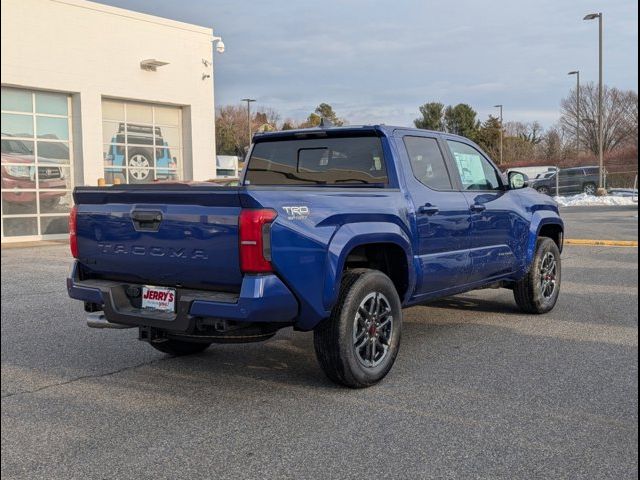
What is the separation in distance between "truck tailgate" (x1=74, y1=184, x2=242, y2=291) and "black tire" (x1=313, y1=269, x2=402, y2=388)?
81 centimetres

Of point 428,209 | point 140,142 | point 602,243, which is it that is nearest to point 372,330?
point 428,209

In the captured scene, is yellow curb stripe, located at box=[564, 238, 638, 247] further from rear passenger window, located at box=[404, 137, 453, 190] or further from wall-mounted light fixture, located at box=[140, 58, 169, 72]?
wall-mounted light fixture, located at box=[140, 58, 169, 72]

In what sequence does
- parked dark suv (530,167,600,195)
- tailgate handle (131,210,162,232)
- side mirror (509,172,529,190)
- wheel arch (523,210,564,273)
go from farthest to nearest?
parked dark suv (530,167,600,195) < wheel arch (523,210,564,273) < side mirror (509,172,529,190) < tailgate handle (131,210,162,232)

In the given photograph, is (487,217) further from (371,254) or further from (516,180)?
(371,254)

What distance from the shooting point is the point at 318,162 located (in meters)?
5.80

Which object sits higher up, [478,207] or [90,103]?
[90,103]

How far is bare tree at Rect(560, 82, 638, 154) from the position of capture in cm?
5172

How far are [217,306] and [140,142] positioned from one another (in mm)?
17341

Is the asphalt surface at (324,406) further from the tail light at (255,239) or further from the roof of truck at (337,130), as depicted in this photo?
the roof of truck at (337,130)

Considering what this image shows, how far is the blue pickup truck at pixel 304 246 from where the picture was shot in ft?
13.4

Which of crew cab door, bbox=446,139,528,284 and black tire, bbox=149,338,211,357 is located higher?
crew cab door, bbox=446,139,528,284

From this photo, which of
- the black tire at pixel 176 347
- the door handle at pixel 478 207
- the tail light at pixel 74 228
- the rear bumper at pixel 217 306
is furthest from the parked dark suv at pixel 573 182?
the rear bumper at pixel 217 306

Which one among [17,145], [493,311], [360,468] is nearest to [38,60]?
[17,145]

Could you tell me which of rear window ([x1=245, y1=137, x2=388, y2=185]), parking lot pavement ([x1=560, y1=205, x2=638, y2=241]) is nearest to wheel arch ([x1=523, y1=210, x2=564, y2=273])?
rear window ([x1=245, y1=137, x2=388, y2=185])
